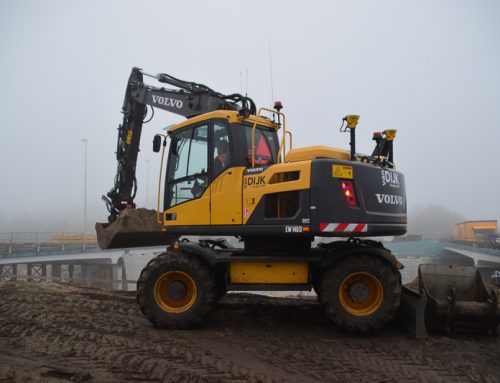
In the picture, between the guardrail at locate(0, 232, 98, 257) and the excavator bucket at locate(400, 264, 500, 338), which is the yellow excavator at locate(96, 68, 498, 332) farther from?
the guardrail at locate(0, 232, 98, 257)

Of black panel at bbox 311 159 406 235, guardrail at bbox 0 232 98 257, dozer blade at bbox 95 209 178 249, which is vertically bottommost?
guardrail at bbox 0 232 98 257

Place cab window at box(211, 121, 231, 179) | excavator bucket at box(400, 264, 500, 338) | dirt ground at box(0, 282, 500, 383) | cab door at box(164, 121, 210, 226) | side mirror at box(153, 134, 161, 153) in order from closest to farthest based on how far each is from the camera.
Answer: dirt ground at box(0, 282, 500, 383) → excavator bucket at box(400, 264, 500, 338) → cab window at box(211, 121, 231, 179) → cab door at box(164, 121, 210, 226) → side mirror at box(153, 134, 161, 153)

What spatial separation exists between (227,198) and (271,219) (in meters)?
0.77

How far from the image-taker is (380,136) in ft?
22.7

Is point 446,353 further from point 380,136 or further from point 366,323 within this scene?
point 380,136

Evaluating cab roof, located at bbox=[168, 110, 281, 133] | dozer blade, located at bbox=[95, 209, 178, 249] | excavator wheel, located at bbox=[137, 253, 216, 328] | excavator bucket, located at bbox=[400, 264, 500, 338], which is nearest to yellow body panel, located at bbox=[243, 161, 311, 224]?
cab roof, located at bbox=[168, 110, 281, 133]

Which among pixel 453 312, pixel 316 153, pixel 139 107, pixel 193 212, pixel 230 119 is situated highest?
pixel 139 107

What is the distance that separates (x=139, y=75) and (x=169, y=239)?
3.59 meters

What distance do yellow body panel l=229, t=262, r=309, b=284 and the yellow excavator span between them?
0.02m

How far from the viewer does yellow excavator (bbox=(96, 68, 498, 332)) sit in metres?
5.93

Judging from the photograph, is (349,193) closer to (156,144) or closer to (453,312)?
(453,312)

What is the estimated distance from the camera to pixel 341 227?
5.89 metres

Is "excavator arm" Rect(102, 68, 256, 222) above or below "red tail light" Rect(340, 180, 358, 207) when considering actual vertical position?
above

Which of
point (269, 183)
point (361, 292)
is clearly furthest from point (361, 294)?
point (269, 183)
